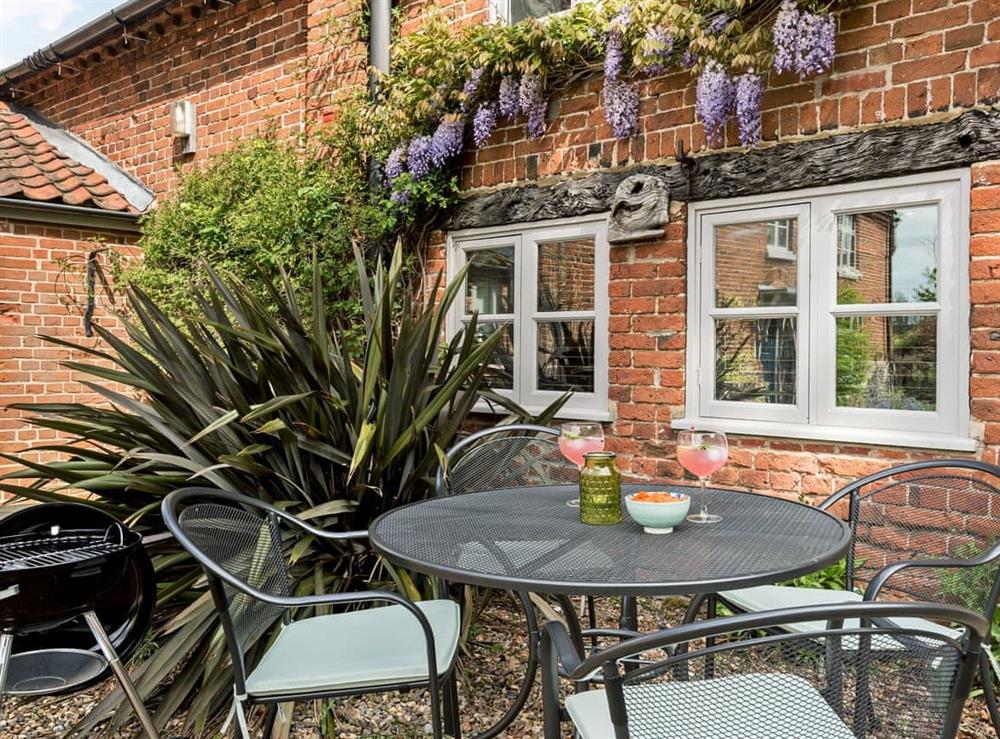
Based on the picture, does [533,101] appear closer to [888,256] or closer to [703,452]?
[888,256]

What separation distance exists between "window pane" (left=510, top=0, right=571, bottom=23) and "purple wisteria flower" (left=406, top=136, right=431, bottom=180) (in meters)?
0.92

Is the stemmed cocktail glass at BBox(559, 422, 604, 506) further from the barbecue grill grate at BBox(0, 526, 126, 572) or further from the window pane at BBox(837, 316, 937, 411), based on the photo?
the window pane at BBox(837, 316, 937, 411)

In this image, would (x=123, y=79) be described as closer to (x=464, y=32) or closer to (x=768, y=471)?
(x=464, y=32)

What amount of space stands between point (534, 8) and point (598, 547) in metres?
3.86

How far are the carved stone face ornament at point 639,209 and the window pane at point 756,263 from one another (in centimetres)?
30

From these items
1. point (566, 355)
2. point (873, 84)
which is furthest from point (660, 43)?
point (566, 355)

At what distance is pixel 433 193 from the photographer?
15.3 ft

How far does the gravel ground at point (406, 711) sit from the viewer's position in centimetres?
245

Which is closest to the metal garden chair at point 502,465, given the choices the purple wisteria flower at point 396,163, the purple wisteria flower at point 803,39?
the purple wisteria flower at point 803,39

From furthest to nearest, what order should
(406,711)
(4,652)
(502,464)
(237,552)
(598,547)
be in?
1. (502,464)
2. (406,711)
3. (237,552)
4. (4,652)
5. (598,547)

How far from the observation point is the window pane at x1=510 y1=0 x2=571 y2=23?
179 inches

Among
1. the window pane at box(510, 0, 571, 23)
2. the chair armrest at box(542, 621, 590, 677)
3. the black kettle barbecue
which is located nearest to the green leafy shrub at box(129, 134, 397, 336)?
the window pane at box(510, 0, 571, 23)

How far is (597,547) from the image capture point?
1.70 metres

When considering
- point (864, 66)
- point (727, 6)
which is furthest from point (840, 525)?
point (727, 6)
